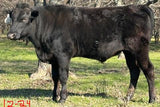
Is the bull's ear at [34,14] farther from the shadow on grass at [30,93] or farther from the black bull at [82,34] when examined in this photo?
the shadow on grass at [30,93]

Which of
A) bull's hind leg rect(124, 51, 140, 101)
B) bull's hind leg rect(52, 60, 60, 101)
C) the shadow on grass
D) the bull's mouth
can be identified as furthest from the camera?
the shadow on grass

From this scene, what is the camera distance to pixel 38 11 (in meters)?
8.07

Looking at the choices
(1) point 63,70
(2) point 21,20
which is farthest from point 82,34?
(2) point 21,20

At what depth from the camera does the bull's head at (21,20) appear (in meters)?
7.70

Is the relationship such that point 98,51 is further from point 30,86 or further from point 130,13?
point 30,86

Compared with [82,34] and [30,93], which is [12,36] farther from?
[30,93]

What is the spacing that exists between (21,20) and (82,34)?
1520 mm

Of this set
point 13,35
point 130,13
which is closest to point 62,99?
point 13,35

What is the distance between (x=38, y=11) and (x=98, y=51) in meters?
1.79

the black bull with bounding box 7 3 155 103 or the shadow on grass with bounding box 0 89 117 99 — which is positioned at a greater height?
the black bull with bounding box 7 3 155 103

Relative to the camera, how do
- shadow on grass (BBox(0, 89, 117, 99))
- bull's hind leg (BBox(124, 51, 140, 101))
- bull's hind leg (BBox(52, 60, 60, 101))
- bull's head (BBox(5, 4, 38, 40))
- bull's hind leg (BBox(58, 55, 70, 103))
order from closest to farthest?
bull's head (BBox(5, 4, 38, 40)) < bull's hind leg (BBox(58, 55, 70, 103)) < bull's hind leg (BBox(52, 60, 60, 101)) < bull's hind leg (BBox(124, 51, 140, 101)) < shadow on grass (BBox(0, 89, 117, 99))

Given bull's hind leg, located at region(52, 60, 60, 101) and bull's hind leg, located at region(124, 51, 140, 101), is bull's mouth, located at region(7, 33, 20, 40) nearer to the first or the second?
bull's hind leg, located at region(52, 60, 60, 101)

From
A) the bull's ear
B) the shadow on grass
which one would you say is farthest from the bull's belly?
the bull's ear

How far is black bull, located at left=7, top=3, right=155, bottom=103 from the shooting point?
7886 mm
